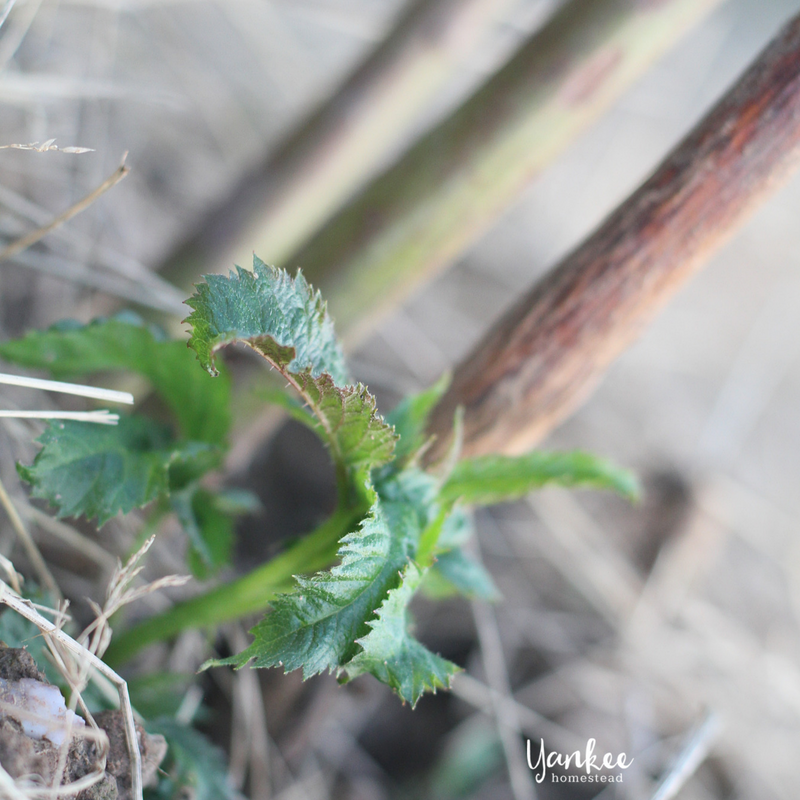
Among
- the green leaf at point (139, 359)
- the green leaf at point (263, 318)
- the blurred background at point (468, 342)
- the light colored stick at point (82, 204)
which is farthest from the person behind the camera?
the blurred background at point (468, 342)

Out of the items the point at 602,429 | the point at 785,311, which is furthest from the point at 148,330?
the point at 785,311

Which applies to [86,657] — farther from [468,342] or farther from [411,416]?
[468,342]

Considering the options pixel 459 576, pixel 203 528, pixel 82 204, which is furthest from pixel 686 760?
pixel 82 204

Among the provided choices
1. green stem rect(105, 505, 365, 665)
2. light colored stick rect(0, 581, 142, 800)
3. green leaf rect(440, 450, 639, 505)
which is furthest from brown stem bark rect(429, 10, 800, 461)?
light colored stick rect(0, 581, 142, 800)

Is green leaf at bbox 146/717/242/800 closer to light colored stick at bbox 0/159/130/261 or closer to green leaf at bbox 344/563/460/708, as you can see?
green leaf at bbox 344/563/460/708

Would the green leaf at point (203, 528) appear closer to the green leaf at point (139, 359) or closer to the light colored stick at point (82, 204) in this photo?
the green leaf at point (139, 359)

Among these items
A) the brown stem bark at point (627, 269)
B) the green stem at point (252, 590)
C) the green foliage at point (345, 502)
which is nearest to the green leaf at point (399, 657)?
the green foliage at point (345, 502)

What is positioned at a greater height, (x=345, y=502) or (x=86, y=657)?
(x=345, y=502)
